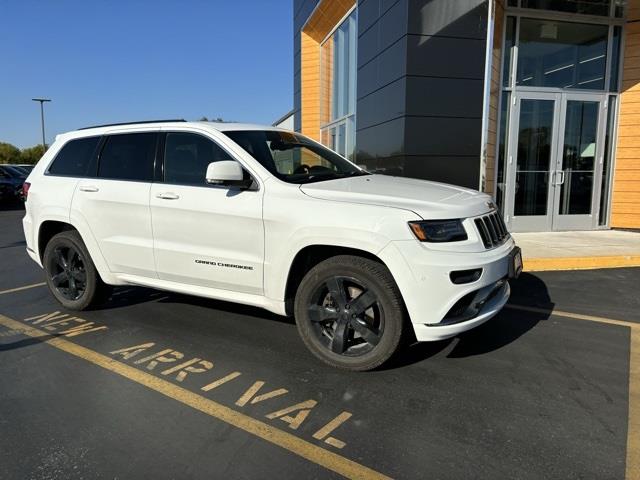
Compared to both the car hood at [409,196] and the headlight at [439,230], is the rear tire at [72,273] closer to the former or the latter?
the car hood at [409,196]

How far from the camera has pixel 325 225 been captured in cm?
351

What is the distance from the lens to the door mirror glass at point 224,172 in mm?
3742

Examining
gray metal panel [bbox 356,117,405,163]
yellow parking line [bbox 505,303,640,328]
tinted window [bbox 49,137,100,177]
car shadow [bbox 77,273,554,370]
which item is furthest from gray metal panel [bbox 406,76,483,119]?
tinted window [bbox 49,137,100,177]

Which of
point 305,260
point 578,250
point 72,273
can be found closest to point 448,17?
point 578,250

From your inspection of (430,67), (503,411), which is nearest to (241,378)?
(503,411)

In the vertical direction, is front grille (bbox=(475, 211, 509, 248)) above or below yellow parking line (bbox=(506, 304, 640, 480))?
above

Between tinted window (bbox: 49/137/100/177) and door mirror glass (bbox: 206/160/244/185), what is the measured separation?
1.96 metres

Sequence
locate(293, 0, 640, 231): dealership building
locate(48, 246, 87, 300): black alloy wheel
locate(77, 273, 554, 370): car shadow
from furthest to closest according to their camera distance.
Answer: locate(293, 0, 640, 231): dealership building < locate(48, 246, 87, 300): black alloy wheel < locate(77, 273, 554, 370): car shadow

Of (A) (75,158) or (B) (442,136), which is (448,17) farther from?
(A) (75,158)

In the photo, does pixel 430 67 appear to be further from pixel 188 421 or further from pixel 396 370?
pixel 188 421

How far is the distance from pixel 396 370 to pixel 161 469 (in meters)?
1.81

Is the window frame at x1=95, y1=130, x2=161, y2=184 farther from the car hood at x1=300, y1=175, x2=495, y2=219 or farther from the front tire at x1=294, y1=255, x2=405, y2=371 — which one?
the front tire at x1=294, y1=255, x2=405, y2=371

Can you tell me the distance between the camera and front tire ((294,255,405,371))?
11.3 ft

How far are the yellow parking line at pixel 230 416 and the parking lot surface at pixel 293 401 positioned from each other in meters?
0.01
